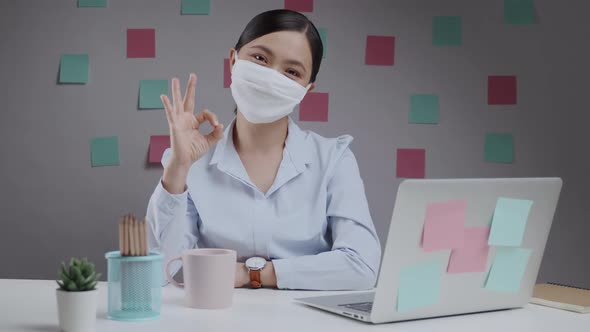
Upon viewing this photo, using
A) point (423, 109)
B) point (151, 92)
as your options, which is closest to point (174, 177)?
point (151, 92)

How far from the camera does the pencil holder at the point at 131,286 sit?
1.07 m

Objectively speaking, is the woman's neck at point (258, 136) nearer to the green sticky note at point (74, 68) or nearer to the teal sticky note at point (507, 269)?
the green sticky note at point (74, 68)

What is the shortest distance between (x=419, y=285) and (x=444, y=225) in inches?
3.7

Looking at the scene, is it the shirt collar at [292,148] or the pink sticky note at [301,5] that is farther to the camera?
the pink sticky note at [301,5]

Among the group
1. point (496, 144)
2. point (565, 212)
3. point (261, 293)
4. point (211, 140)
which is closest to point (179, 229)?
point (211, 140)

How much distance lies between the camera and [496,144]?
7.73ft

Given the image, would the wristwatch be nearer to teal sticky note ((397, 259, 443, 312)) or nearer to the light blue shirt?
the light blue shirt

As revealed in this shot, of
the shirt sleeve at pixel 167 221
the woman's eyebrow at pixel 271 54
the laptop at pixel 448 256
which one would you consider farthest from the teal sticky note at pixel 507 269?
the woman's eyebrow at pixel 271 54

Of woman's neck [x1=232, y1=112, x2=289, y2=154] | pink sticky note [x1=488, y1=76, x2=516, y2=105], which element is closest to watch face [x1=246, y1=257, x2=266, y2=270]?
woman's neck [x1=232, y1=112, x2=289, y2=154]

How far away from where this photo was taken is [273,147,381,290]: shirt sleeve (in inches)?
60.2

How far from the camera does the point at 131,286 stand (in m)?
1.08

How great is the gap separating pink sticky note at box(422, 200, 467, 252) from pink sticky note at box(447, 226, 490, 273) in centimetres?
1

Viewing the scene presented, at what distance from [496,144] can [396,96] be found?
1.16ft

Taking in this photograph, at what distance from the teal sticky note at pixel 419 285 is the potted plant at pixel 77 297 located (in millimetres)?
424
